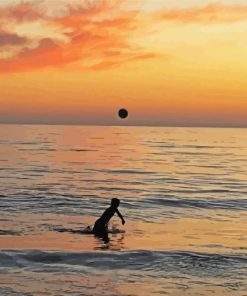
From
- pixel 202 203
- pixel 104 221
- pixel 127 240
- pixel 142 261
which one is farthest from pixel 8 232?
pixel 202 203

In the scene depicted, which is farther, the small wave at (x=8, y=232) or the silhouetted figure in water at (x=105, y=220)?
the silhouetted figure in water at (x=105, y=220)

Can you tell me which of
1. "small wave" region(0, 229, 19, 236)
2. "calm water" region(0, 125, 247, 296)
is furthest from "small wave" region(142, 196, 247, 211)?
"small wave" region(0, 229, 19, 236)

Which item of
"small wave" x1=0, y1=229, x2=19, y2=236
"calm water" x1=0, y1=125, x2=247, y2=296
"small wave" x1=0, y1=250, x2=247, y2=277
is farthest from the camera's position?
"small wave" x1=0, y1=229, x2=19, y2=236

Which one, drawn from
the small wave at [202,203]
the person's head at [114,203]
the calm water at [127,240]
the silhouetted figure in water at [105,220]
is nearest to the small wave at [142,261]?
the calm water at [127,240]

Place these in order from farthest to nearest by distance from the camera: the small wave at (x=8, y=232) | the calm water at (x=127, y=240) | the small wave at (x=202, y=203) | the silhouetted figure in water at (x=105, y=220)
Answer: the small wave at (x=202, y=203)
the silhouetted figure in water at (x=105, y=220)
the small wave at (x=8, y=232)
the calm water at (x=127, y=240)

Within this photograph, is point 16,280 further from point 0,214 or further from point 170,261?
point 0,214

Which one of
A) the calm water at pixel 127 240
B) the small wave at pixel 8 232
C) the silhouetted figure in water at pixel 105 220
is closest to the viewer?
the calm water at pixel 127 240

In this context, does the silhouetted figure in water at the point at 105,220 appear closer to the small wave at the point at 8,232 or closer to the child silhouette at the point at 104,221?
the child silhouette at the point at 104,221

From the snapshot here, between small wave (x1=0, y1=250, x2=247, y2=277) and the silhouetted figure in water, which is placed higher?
the silhouetted figure in water

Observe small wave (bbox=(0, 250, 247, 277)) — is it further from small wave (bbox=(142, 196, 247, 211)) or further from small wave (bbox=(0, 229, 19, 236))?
small wave (bbox=(142, 196, 247, 211))

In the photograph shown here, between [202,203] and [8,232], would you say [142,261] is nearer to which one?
[8,232]

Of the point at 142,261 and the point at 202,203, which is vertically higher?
the point at 142,261

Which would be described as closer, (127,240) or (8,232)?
(127,240)

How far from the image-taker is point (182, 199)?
34.4 meters
